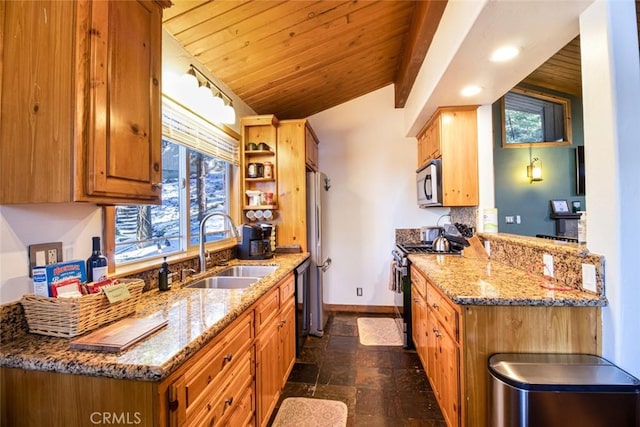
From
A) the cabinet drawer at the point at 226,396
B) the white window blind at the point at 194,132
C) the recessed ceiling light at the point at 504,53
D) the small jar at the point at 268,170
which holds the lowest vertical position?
the cabinet drawer at the point at 226,396

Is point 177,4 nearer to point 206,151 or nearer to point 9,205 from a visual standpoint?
point 206,151

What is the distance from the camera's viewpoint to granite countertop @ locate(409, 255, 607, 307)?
133 centimetres

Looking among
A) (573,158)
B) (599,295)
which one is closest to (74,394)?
(599,295)

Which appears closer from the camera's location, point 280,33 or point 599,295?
point 599,295

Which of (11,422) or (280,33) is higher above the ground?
(280,33)

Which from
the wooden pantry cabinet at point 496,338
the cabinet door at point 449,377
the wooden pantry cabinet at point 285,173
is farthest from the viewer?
the wooden pantry cabinet at point 285,173

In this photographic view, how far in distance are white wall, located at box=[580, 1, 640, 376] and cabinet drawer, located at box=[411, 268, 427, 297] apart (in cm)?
104

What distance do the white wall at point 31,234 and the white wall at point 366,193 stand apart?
116 inches

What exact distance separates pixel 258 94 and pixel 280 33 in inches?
34.6

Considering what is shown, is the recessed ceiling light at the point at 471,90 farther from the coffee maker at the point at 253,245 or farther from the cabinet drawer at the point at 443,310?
the coffee maker at the point at 253,245

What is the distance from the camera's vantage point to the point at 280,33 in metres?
2.15

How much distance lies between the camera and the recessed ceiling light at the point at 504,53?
1743mm

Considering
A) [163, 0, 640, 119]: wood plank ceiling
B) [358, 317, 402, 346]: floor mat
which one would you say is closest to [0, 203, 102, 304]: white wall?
[163, 0, 640, 119]: wood plank ceiling

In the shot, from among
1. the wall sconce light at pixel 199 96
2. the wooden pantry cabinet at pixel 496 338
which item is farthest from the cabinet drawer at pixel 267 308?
the wall sconce light at pixel 199 96
